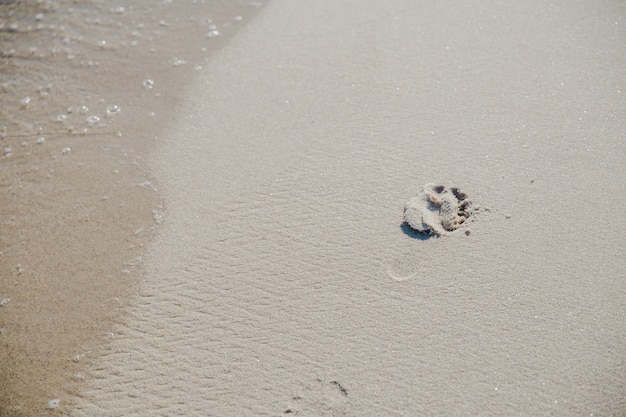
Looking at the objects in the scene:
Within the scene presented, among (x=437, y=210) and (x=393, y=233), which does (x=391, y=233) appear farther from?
(x=437, y=210)

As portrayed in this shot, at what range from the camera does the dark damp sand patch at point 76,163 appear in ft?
9.53

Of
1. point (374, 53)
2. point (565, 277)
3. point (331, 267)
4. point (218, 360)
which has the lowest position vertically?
point (218, 360)

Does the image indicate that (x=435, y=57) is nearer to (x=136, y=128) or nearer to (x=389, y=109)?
(x=389, y=109)

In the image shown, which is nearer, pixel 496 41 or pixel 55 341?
pixel 55 341

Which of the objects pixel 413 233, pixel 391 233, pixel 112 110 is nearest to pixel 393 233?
pixel 391 233

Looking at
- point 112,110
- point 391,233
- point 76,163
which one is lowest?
point 76,163

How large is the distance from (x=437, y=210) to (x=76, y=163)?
2785 mm

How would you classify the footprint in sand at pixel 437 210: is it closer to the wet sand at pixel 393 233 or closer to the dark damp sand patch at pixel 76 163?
the wet sand at pixel 393 233

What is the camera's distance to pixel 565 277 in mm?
2645

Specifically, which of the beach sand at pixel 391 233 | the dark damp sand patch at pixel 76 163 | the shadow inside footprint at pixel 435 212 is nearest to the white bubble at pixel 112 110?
the dark damp sand patch at pixel 76 163

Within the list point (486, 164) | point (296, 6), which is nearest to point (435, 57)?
point (486, 164)

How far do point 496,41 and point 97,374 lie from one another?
12.1 ft

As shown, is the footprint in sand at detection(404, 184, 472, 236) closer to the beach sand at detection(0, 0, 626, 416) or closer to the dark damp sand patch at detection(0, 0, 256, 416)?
the beach sand at detection(0, 0, 626, 416)

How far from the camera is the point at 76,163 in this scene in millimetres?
3887
